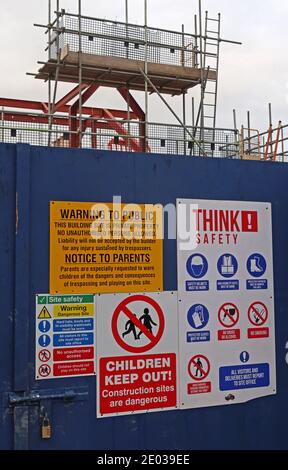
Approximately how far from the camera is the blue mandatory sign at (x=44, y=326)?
3.73 metres

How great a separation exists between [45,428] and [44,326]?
2.41 ft

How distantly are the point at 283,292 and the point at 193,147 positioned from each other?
917cm

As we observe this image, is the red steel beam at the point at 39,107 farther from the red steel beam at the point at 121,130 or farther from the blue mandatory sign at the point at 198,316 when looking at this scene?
the blue mandatory sign at the point at 198,316

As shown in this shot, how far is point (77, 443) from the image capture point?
3.79 metres

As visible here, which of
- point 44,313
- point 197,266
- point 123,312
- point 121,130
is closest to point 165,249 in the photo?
point 197,266

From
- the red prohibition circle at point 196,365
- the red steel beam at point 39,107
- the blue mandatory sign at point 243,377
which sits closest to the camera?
the red prohibition circle at point 196,365

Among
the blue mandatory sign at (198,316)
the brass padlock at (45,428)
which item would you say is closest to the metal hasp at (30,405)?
the brass padlock at (45,428)

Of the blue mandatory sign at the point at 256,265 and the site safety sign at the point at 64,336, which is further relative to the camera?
the blue mandatory sign at the point at 256,265

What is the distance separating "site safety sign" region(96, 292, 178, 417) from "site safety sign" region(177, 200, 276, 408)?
11 centimetres

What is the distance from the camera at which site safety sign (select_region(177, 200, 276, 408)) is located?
13.6 feet


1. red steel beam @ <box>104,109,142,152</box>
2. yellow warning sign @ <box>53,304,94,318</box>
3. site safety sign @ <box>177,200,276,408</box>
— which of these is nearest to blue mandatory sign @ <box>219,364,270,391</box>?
site safety sign @ <box>177,200,276,408</box>

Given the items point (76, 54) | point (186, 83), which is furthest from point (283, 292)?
point (186, 83)

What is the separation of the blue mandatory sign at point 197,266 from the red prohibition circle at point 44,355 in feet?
4.27
